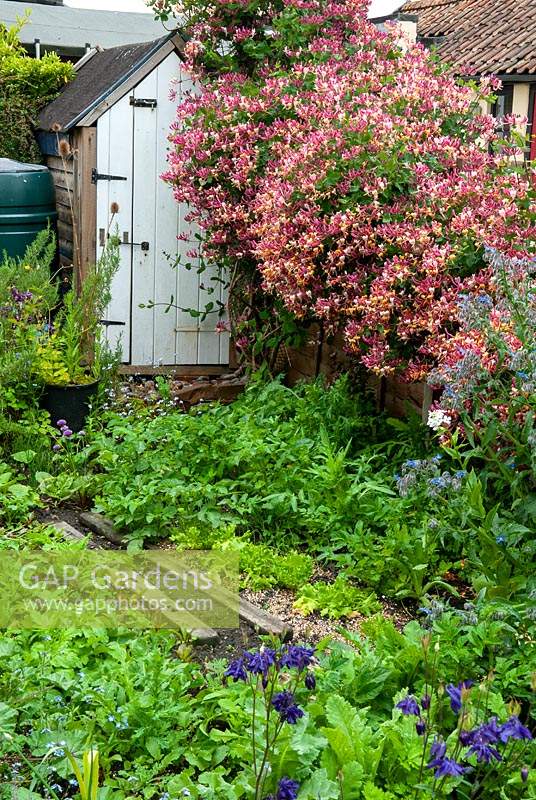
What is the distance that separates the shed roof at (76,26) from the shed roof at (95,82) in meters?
A: 1.49

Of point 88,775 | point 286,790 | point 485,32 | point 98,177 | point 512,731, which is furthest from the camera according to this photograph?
point 485,32

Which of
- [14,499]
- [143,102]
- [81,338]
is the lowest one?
[14,499]

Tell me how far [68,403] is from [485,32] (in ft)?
64.7

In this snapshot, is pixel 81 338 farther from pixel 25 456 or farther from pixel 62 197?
pixel 62 197

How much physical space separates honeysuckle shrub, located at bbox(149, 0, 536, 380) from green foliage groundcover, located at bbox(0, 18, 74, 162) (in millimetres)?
1455

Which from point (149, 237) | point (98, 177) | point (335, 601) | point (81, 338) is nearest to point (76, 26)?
point (98, 177)

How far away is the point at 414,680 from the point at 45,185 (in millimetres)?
5692

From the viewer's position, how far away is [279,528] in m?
4.82

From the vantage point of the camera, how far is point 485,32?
906 inches

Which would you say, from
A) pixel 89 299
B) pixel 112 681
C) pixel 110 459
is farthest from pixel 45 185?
pixel 112 681

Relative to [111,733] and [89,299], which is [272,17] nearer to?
[89,299]

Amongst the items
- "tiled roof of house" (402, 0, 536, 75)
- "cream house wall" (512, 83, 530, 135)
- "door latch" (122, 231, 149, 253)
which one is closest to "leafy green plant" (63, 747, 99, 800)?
"door latch" (122, 231, 149, 253)

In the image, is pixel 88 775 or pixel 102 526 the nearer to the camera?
pixel 88 775

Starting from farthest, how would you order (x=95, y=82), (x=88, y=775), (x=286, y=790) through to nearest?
(x=95, y=82), (x=88, y=775), (x=286, y=790)
